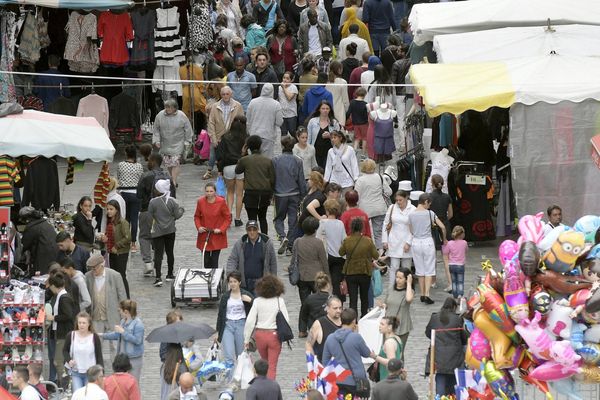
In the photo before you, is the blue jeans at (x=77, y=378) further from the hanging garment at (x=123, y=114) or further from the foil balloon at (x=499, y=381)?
the hanging garment at (x=123, y=114)

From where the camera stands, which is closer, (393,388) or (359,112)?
(393,388)

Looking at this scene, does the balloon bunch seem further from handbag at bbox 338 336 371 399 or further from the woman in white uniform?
the woman in white uniform

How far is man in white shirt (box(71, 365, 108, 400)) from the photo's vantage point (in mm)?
18516

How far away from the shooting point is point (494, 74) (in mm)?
25109

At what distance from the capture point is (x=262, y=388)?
18.7 meters

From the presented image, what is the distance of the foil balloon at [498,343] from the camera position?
58.9ft

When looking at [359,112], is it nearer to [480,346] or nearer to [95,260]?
[95,260]

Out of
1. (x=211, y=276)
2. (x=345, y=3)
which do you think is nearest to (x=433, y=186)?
(x=211, y=276)

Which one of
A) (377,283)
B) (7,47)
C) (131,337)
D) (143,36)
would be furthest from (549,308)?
(143,36)

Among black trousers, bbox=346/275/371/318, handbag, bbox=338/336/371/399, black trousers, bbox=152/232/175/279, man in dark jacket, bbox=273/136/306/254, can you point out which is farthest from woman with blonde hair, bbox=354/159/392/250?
handbag, bbox=338/336/371/399

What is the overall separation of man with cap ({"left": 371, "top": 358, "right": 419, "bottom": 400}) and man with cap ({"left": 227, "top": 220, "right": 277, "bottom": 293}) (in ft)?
13.5

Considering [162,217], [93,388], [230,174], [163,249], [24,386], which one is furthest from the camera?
[230,174]

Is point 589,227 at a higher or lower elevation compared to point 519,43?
lower

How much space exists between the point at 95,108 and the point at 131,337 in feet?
32.1
